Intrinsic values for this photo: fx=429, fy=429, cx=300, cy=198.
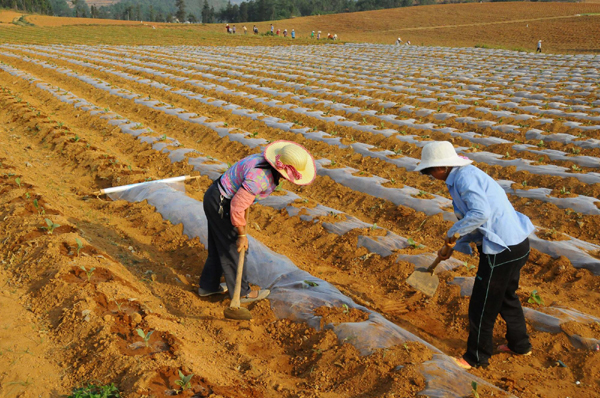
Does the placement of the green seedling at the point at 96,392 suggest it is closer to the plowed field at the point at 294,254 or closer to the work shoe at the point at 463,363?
the plowed field at the point at 294,254

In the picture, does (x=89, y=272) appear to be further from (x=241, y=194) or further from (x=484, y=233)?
(x=484, y=233)

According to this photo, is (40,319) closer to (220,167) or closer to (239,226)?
(239,226)

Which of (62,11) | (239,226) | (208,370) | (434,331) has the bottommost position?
(434,331)

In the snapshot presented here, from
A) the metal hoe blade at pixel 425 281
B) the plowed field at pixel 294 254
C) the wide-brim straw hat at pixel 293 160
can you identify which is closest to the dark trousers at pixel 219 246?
the plowed field at pixel 294 254

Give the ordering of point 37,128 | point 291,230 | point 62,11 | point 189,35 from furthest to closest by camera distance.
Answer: point 62,11 → point 189,35 → point 37,128 → point 291,230

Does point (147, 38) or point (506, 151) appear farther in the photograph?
point (147, 38)

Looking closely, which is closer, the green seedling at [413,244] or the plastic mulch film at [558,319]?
the plastic mulch film at [558,319]

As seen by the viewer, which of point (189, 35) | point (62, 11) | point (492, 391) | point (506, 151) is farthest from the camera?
point (62, 11)

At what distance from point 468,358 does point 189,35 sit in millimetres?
39546

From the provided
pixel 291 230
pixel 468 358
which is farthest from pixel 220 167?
pixel 468 358

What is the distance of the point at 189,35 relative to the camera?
1487 inches

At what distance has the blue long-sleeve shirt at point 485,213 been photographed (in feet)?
9.04

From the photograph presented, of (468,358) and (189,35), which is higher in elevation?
(189,35)

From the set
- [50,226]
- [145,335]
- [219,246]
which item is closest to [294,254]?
[219,246]
